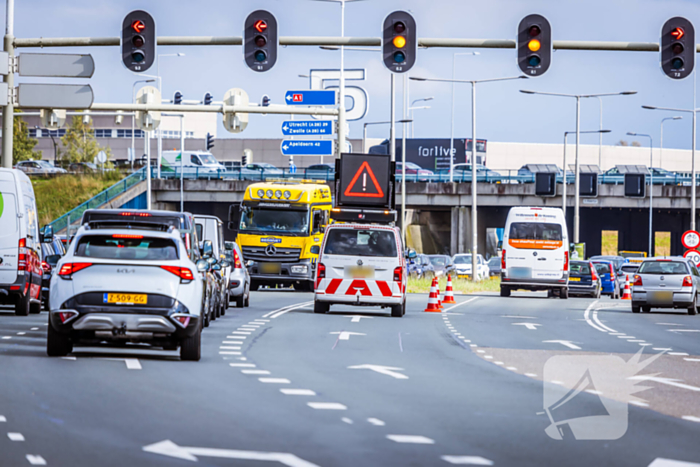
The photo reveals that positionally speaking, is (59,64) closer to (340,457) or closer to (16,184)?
(16,184)

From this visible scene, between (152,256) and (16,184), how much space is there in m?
9.46

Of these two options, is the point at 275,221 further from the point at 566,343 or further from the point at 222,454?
the point at 222,454

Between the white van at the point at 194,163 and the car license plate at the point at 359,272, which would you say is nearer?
the car license plate at the point at 359,272

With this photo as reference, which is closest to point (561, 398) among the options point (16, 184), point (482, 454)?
point (482, 454)

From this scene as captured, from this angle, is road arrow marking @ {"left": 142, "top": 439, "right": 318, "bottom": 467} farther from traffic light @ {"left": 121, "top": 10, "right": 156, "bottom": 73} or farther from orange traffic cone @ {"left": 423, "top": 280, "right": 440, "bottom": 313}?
orange traffic cone @ {"left": 423, "top": 280, "right": 440, "bottom": 313}

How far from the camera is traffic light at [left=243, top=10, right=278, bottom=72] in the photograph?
774 inches

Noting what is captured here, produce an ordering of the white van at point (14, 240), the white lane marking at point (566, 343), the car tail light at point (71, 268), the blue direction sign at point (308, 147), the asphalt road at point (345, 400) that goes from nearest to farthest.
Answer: the asphalt road at point (345, 400)
the car tail light at point (71, 268)
the white lane marking at point (566, 343)
the white van at point (14, 240)
the blue direction sign at point (308, 147)

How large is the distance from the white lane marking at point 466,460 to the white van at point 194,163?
61461mm

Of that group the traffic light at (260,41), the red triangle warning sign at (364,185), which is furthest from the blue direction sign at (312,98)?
the traffic light at (260,41)

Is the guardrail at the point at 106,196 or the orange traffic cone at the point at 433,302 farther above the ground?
the guardrail at the point at 106,196

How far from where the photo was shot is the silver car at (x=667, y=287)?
101ft

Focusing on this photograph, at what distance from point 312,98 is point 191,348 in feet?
63.6

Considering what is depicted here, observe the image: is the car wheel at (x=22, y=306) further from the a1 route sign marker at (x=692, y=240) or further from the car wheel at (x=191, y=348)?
the a1 route sign marker at (x=692, y=240)

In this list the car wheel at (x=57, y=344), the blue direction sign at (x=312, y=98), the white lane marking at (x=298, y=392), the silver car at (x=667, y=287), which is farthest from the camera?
the blue direction sign at (x=312, y=98)
